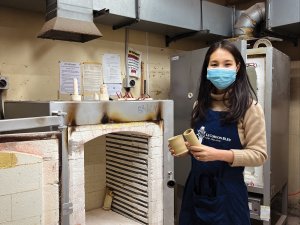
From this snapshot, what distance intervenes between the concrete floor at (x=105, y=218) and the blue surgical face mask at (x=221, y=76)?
1.15 m

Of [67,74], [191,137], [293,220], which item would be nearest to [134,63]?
[67,74]

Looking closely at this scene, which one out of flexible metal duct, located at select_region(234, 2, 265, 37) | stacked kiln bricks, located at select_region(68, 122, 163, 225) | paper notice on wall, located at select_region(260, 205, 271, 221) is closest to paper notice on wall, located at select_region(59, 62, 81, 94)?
stacked kiln bricks, located at select_region(68, 122, 163, 225)

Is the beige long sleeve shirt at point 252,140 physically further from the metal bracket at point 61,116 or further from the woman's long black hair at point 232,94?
the metal bracket at point 61,116

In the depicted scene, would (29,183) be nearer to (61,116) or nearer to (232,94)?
(61,116)

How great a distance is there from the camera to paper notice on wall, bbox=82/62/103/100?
236 cm

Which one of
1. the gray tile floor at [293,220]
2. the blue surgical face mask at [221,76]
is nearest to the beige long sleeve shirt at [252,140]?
the blue surgical face mask at [221,76]

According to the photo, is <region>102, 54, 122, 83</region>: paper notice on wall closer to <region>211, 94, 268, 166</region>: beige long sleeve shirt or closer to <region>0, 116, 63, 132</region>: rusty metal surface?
<region>0, 116, 63, 132</region>: rusty metal surface

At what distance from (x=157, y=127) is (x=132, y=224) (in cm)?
68

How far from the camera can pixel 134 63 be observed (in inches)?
104

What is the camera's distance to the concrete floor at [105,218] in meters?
2.06

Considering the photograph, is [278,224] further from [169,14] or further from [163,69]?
[169,14]

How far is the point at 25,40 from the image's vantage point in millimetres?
2061

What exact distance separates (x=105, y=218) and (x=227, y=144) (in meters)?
1.20

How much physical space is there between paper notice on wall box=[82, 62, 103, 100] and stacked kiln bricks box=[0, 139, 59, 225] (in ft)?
3.35
